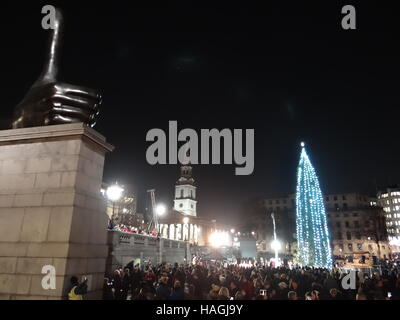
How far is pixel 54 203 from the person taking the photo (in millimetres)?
7312

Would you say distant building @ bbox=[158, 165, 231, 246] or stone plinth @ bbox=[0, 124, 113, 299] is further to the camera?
distant building @ bbox=[158, 165, 231, 246]

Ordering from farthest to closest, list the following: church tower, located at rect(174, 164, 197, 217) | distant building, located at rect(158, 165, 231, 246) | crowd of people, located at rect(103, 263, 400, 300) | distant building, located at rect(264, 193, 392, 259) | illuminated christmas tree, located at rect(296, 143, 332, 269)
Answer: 1. church tower, located at rect(174, 164, 197, 217)
2. distant building, located at rect(158, 165, 231, 246)
3. distant building, located at rect(264, 193, 392, 259)
4. illuminated christmas tree, located at rect(296, 143, 332, 269)
5. crowd of people, located at rect(103, 263, 400, 300)

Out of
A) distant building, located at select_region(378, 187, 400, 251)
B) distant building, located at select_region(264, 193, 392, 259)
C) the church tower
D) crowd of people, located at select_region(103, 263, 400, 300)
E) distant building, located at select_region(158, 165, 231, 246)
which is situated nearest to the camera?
crowd of people, located at select_region(103, 263, 400, 300)

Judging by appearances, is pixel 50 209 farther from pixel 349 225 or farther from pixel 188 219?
pixel 349 225

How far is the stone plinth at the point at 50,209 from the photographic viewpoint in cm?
686

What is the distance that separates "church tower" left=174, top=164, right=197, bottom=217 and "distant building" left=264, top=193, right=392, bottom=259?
36.8 m

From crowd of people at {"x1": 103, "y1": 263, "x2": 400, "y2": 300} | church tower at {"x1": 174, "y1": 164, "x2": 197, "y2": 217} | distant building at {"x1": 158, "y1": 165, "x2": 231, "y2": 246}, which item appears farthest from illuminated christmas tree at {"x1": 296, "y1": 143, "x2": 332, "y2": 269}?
church tower at {"x1": 174, "y1": 164, "x2": 197, "y2": 217}

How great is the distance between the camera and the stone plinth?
270 inches

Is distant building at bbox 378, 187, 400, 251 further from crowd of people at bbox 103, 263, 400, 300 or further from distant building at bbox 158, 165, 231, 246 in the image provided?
crowd of people at bbox 103, 263, 400, 300

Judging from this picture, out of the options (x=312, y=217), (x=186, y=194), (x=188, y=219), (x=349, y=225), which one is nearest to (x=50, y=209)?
(x=312, y=217)

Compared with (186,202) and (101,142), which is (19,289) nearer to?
(101,142)

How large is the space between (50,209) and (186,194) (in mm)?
112837
